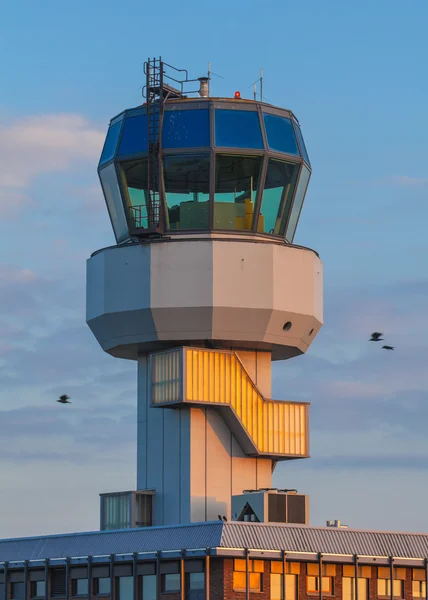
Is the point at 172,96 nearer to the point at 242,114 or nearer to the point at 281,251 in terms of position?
the point at 242,114

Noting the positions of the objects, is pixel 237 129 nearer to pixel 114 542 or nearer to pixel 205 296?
pixel 205 296

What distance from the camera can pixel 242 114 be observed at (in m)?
78.3

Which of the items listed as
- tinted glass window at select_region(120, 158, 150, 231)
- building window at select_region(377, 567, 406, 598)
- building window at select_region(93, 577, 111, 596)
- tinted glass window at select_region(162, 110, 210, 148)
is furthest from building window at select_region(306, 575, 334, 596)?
tinted glass window at select_region(162, 110, 210, 148)

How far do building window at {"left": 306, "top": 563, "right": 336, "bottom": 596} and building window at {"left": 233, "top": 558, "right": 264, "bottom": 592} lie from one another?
85.5 inches

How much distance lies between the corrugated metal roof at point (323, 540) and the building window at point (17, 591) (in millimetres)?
11379

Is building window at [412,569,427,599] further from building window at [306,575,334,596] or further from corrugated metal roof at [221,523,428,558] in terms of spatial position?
building window at [306,575,334,596]

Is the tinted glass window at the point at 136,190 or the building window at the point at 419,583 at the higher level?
the tinted glass window at the point at 136,190

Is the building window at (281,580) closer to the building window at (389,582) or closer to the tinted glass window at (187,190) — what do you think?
the building window at (389,582)

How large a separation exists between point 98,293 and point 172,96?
9135 millimetres

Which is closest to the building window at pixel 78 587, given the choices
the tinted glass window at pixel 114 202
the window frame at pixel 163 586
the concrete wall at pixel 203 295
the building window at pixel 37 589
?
the building window at pixel 37 589

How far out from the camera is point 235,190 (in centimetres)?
7756

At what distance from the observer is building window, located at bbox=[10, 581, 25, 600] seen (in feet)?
240

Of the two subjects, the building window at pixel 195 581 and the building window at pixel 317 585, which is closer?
the building window at pixel 195 581

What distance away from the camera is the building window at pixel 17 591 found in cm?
7325
